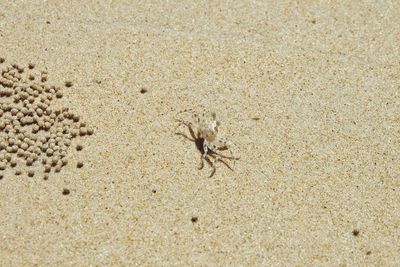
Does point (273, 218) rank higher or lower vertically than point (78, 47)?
lower

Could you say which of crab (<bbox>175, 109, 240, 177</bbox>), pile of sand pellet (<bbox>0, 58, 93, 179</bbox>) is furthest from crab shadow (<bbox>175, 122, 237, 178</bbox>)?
pile of sand pellet (<bbox>0, 58, 93, 179</bbox>)

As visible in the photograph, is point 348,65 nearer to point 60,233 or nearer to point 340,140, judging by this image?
point 340,140

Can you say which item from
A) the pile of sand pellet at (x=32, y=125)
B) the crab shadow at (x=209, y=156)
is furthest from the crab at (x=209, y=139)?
the pile of sand pellet at (x=32, y=125)

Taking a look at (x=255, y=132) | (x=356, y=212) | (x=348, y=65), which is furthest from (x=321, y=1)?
(x=356, y=212)

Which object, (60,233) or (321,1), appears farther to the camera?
(321,1)

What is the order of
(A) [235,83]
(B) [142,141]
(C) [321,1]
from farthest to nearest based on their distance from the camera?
(C) [321,1], (A) [235,83], (B) [142,141]

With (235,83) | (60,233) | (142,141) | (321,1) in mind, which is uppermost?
(321,1)

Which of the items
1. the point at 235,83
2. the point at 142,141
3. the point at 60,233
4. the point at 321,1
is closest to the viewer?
the point at 60,233

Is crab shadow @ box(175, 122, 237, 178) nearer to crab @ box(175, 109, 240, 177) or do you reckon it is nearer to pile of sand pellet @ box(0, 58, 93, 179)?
crab @ box(175, 109, 240, 177)
